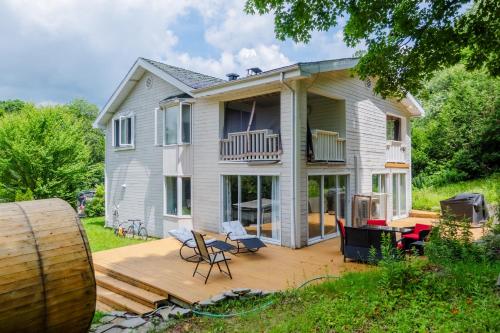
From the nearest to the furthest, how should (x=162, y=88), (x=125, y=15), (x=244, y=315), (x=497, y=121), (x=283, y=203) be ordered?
(x=244, y=315), (x=283, y=203), (x=125, y=15), (x=162, y=88), (x=497, y=121)

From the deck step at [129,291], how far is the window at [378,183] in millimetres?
10228

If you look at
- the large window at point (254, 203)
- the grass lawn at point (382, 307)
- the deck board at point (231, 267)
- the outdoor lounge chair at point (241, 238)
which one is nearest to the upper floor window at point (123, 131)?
the large window at point (254, 203)

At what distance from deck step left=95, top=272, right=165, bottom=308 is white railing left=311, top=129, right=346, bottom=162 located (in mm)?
6076

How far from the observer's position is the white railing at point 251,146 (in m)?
10.1

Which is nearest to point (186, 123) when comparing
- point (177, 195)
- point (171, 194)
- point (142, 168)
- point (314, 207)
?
point (177, 195)

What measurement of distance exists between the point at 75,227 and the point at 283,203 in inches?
257

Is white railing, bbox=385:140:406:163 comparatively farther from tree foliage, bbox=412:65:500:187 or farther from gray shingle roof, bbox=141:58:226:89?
gray shingle roof, bbox=141:58:226:89

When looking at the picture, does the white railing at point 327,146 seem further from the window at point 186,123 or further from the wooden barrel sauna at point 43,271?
the wooden barrel sauna at point 43,271

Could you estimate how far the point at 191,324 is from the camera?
16.8 feet

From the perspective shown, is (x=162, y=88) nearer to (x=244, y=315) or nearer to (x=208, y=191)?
(x=208, y=191)

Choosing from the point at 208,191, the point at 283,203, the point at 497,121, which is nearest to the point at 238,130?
the point at 208,191

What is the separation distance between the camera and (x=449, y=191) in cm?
1714

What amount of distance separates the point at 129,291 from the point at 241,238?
3264 mm

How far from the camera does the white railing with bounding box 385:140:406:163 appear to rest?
581 inches
